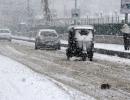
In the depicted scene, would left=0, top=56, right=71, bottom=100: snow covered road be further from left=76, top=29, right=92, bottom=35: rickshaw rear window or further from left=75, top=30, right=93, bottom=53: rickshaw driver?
left=76, top=29, right=92, bottom=35: rickshaw rear window

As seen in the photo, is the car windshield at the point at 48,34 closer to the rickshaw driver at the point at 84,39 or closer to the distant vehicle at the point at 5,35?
the rickshaw driver at the point at 84,39

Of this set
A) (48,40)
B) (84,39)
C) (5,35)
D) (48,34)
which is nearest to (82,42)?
(84,39)

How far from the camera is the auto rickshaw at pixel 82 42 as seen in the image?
24.7 metres

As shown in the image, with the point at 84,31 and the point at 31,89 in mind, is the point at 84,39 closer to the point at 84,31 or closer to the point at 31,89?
the point at 84,31

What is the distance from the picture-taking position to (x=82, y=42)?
24.7 meters

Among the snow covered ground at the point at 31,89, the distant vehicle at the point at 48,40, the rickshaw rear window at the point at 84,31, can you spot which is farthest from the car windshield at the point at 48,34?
the snow covered ground at the point at 31,89

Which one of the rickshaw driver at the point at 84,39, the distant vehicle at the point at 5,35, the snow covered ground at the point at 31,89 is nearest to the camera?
the snow covered ground at the point at 31,89

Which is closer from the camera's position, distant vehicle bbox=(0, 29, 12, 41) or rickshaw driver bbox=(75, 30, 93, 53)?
rickshaw driver bbox=(75, 30, 93, 53)

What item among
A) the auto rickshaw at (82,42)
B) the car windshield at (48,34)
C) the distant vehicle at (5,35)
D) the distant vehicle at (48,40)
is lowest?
the distant vehicle at (5,35)

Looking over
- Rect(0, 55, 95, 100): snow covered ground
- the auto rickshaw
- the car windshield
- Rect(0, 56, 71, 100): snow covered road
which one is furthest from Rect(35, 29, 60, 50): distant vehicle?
Rect(0, 55, 95, 100): snow covered ground

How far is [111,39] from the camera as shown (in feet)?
137

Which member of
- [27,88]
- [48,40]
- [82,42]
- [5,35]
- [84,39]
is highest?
[27,88]

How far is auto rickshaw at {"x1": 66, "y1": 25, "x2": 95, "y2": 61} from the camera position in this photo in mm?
24719

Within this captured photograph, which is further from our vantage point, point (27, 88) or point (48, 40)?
point (48, 40)
